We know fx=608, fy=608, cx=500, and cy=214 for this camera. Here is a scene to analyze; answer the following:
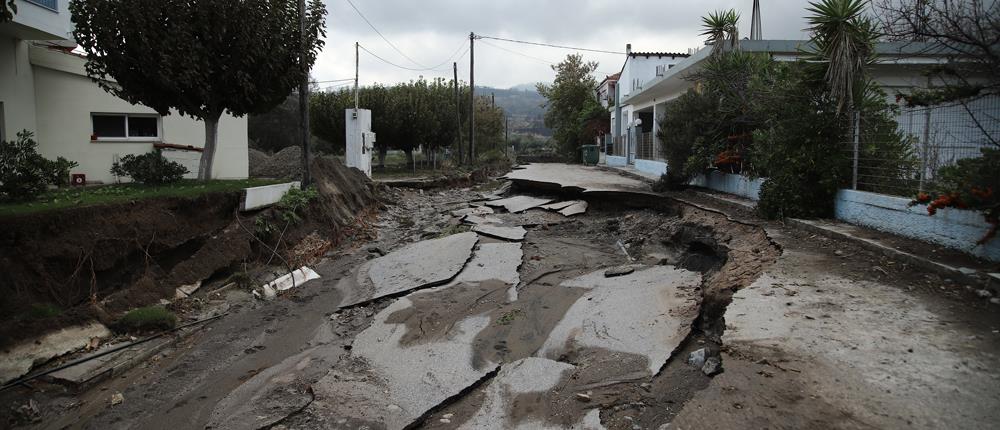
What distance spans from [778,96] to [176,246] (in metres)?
8.70

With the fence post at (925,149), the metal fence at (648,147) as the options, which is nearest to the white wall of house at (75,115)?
the metal fence at (648,147)

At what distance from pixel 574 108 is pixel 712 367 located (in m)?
42.9

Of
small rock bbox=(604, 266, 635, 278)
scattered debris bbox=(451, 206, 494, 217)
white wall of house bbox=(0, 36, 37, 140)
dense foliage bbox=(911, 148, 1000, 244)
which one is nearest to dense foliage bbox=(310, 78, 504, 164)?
scattered debris bbox=(451, 206, 494, 217)

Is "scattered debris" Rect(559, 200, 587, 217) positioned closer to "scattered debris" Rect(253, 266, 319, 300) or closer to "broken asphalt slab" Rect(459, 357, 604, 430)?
"scattered debris" Rect(253, 266, 319, 300)

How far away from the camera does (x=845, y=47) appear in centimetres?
762

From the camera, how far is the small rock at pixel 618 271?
26.1 feet

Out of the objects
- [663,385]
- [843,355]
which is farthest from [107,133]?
[843,355]

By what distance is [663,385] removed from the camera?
427cm

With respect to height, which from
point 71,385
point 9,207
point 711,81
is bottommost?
point 71,385

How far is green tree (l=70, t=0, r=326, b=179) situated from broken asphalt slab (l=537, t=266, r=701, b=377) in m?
6.45

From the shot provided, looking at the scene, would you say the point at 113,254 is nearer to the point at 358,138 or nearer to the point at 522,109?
the point at 358,138

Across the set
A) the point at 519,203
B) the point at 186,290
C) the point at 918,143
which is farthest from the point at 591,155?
the point at 186,290

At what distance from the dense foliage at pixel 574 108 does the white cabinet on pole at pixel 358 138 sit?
20041 millimetres

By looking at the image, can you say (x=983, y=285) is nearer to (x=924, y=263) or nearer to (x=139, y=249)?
(x=924, y=263)
